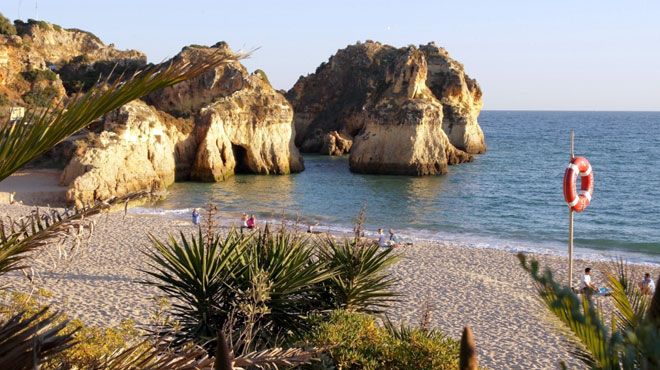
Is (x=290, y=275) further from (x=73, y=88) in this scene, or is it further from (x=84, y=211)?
(x=73, y=88)

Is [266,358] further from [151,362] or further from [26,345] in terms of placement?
[26,345]

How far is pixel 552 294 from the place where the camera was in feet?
8.43

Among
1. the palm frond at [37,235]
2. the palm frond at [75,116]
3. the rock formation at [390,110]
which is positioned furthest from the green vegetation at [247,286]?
the rock formation at [390,110]

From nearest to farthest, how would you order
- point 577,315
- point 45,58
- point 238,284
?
point 577,315 < point 238,284 < point 45,58

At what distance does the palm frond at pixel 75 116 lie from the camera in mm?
2943

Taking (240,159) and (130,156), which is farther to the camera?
(240,159)

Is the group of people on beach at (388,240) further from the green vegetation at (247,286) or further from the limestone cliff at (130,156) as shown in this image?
the green vegetation at (247,286)

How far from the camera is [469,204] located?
4019cm

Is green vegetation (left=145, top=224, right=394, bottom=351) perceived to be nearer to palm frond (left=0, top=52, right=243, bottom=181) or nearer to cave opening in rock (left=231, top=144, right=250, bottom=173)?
palm frond (left=0, top=52, right=243, bottom=181)

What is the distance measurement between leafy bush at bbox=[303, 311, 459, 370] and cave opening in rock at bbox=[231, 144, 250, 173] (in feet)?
145

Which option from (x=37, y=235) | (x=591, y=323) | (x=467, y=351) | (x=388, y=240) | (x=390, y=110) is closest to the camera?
(x=591, y=323)

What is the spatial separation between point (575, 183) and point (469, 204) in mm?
24874

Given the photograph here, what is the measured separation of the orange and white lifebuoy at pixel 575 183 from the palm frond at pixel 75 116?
13.5 metres

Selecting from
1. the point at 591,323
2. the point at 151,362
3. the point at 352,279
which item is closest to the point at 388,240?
the point at 352,279
